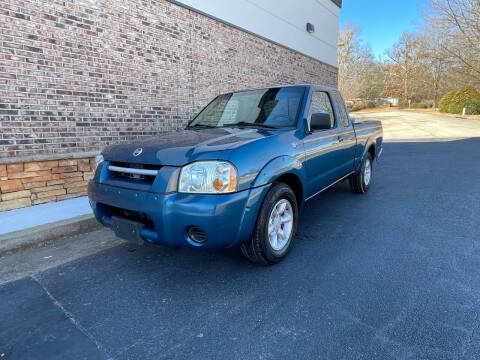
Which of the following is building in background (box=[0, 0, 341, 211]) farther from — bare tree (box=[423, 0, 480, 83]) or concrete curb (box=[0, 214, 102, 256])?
bare tree (box=[423, 0, 480, 83])

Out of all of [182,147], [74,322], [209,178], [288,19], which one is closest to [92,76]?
[182,147]

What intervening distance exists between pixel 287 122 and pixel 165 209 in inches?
67.7

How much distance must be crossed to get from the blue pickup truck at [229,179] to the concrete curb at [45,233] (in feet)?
3.89

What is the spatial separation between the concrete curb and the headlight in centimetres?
232

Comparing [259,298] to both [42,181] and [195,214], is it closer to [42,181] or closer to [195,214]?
[195,214]

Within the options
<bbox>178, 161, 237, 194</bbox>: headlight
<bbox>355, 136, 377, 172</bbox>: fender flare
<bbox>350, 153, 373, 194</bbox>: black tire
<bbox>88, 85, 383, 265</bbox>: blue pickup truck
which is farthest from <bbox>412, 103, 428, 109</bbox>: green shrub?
<bbox>178, 161, 237, 194</bbox>: headlight

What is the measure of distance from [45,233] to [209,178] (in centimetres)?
257

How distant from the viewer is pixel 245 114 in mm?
3635

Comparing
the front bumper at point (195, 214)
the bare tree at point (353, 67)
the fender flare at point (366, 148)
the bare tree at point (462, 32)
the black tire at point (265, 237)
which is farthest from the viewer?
the bare tree at point (353, 67)

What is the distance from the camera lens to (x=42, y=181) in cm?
454

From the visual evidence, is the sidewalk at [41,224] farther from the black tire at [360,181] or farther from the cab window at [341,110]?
the black tire at [360,181]

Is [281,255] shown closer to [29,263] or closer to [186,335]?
[186,335]

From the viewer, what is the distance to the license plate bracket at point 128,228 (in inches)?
98.0

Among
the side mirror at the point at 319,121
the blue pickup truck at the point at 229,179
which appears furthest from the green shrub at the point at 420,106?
the side mirror at the point at 319,121
